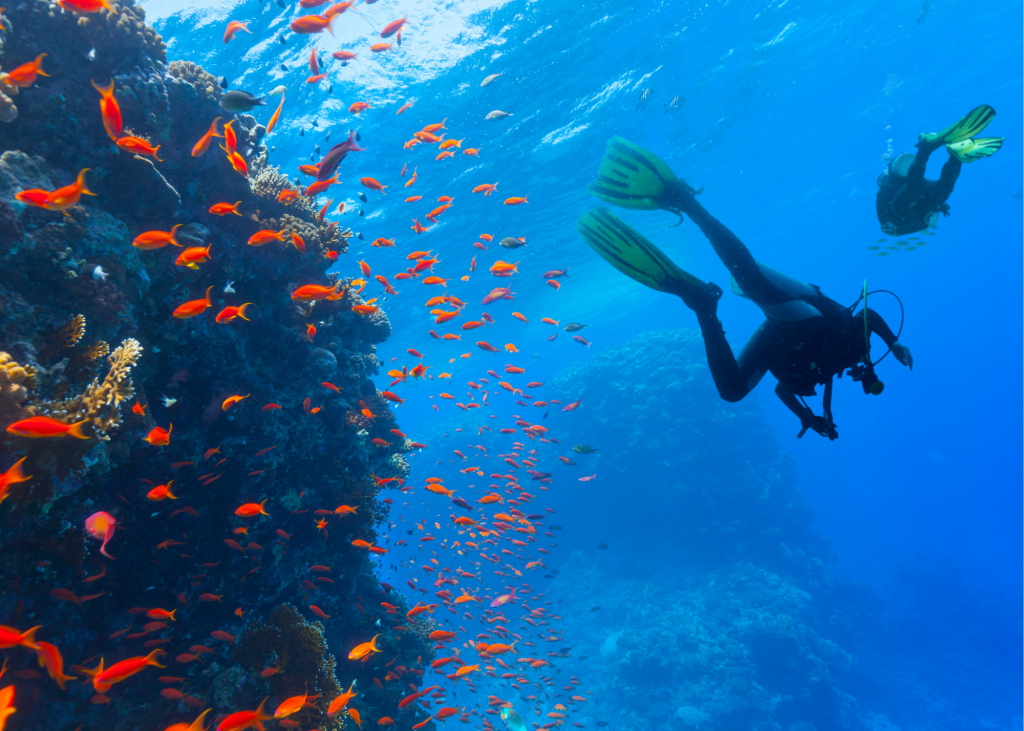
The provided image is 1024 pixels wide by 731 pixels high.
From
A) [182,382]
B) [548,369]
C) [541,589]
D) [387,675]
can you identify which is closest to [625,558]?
[541,589]

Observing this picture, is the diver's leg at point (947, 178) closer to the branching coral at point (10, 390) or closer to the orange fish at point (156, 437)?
the branching coral at point (10, 390)

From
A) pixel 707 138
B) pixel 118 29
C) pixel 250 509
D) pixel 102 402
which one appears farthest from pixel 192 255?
pixel 707 138

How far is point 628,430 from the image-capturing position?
76.8 feet

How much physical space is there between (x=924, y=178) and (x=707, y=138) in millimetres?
21115

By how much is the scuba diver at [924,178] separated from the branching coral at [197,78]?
8.34m

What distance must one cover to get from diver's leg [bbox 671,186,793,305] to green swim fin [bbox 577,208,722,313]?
21 centimetres

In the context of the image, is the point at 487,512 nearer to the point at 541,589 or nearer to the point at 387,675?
the point at 541,589

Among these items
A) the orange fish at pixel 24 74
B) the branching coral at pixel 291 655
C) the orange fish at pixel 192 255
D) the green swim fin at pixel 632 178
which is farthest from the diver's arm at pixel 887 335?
the orange fish at pixel 24 74

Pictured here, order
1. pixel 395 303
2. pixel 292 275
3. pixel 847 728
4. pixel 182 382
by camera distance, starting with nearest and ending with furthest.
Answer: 1. pixel 182 382
2. pixel 292 275
3. pixel 847 728
4. pixel 395 303

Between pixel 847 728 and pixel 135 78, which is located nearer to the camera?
pixel 135 78

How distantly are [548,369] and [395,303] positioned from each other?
332 ft

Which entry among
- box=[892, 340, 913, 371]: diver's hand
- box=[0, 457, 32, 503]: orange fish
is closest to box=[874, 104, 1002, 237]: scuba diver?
box=[892, 340, 913, 371]: diver's hand

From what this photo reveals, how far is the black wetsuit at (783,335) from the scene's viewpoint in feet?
8.60

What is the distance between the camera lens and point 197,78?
576cm
